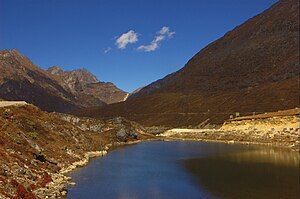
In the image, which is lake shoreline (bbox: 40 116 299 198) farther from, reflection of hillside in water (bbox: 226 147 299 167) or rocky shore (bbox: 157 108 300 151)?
reflection of hillside in water (bbox: 226 147 299 167)

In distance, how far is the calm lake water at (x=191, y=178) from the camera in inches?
1346

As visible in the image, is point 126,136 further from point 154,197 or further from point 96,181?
point 154,197

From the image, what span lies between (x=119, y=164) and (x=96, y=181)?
14.5 meters

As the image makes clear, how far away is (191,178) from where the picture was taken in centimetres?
4253

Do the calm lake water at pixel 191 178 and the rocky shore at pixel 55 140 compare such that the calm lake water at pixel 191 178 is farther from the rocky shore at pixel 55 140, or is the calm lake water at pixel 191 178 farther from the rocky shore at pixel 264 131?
the rocky shore at pixel 264 131

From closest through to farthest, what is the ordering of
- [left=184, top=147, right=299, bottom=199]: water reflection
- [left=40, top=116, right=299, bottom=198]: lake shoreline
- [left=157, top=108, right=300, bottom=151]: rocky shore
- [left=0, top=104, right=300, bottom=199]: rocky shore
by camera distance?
[left=0, top=104, right=300, bottom=199]: rocky shore < [left=184, top=147, right=299, bottom=199]: water reflection < [left=40, top=116, right=299, bottom=198]: lake shoreline < [left=157, top=108, right=300, bottom=151]: rocky shore

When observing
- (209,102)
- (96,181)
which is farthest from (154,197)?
(209,102)

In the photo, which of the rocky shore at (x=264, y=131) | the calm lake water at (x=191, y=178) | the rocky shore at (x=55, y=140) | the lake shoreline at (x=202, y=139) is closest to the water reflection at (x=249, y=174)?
the calm lake water at (x=191, y=178)

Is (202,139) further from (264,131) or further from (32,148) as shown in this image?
(32,148)

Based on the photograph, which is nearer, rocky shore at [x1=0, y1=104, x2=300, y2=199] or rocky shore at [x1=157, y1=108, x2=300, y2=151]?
rocky shore at [x1=0, y1=104, x2=300, y2=199]

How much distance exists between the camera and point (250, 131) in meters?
97.1

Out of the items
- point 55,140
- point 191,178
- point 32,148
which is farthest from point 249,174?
point 55,140

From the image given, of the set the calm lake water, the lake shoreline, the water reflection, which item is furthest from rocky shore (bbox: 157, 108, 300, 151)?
the calm lake water

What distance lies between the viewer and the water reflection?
113 ft
